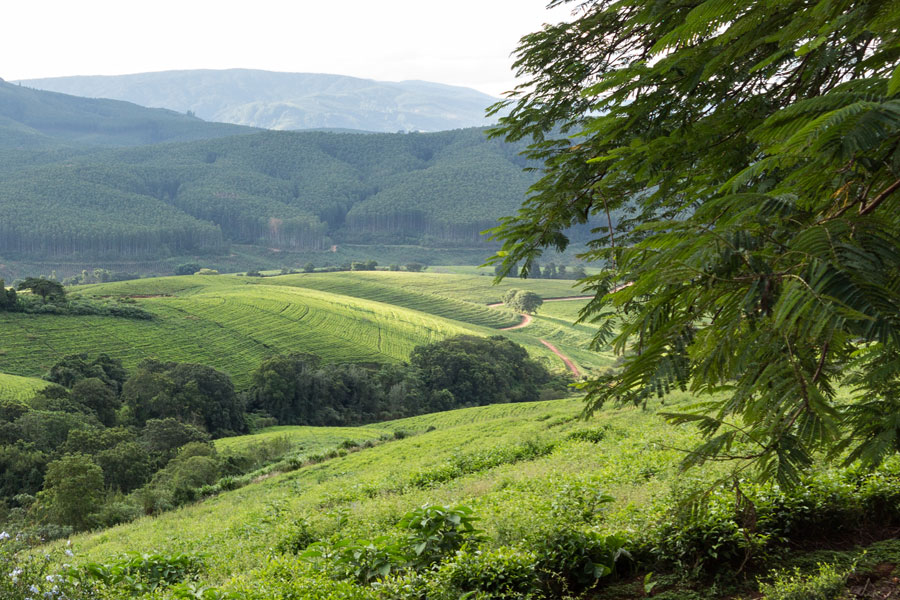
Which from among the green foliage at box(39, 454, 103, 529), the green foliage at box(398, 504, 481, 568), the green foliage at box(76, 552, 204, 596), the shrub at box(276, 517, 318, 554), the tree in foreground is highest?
the tree in foreground

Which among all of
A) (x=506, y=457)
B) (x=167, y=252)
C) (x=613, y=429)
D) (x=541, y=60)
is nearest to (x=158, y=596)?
(x=541, y=60)

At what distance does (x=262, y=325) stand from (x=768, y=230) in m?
94.1

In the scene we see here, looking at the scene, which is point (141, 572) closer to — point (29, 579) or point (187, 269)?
point (29, 579)

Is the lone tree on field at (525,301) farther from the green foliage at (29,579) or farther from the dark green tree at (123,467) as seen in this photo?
the green foliage at (29,579)

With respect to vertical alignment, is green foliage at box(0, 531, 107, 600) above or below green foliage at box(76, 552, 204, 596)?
above

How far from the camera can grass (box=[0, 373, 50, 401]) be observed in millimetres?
52806

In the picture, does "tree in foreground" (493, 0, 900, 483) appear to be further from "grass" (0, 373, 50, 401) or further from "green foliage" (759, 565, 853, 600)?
"grass" (0, 373, 50, 401)

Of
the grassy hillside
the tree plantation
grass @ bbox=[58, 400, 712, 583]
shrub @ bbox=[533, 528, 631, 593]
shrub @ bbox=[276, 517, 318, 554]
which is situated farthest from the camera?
the grassy hillside

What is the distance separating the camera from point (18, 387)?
5484cm

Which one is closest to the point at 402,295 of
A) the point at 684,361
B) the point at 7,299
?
the point at 7,299

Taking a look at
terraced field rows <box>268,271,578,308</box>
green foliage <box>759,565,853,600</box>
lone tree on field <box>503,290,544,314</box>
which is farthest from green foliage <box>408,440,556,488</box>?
terraced field rows <box>268,271,578,308</box>

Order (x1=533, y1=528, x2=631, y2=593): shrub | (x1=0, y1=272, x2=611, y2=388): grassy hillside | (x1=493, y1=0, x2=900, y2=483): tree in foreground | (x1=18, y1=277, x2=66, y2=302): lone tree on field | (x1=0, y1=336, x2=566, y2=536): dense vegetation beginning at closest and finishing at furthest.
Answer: (x1=493, y1=0, x2=900, y2=483): tree in foreground, (x1=533, y1=528, x2=631, y2=593): shrub, (x1=0, y1=336, x2=566, y2=536): dense vegetation, (x1=0, y1=272, x2=611, y2=388): grassy hillside, (x1=18, y1=277, x2=66, y2=302): lone tree on field

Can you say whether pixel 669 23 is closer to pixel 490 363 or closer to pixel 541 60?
pixel 541 60

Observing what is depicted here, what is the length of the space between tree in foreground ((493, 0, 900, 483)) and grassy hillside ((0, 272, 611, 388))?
74.4 metres
